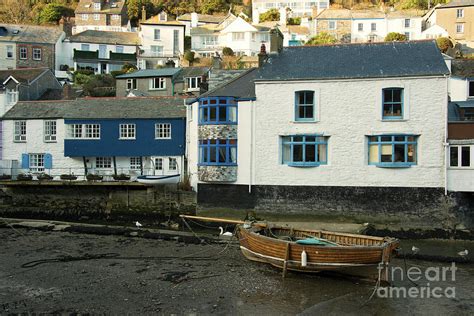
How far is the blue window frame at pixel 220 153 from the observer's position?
25188 millimetres

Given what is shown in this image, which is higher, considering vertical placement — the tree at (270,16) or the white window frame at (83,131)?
the tree at (270,16)

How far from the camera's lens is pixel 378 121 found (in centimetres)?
2345

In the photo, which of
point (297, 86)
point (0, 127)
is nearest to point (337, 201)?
point (297, 86)

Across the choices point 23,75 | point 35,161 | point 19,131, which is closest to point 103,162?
point 35,161

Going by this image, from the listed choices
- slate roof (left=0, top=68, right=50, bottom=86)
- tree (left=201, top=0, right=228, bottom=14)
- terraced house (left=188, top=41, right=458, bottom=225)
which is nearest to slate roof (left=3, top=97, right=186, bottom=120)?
slate roof (left=0, top=68, right=50, bottom=86)

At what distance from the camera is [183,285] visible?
1550cm

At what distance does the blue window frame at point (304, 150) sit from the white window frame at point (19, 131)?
19107 mm

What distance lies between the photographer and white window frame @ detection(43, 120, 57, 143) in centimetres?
3281

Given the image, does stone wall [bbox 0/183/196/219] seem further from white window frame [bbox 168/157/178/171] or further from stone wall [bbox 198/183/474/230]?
white window frame [bbox 168/157/178/171]

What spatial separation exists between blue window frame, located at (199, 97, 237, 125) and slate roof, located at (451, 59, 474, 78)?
846 inches

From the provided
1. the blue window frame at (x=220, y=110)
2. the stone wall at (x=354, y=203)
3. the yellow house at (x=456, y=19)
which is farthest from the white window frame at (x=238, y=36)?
the stone wall at (x=354, y=203)

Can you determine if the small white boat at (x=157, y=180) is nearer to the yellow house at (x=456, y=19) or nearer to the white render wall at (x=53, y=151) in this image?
the white render wall at (x=53, y=151)

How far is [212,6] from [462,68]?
2113 inches

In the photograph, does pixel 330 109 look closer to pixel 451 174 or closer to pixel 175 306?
pixel 451 174
